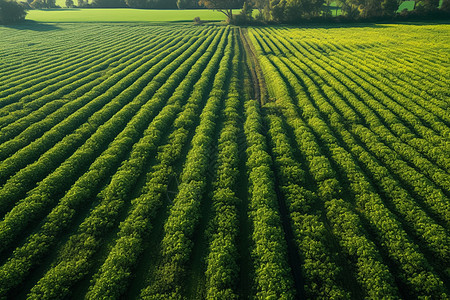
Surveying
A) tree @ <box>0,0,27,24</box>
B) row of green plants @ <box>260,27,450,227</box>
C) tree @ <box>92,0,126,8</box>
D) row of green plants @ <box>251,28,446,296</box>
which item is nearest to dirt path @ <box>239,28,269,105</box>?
row of green plants @ <box>260,27,450,227</box>

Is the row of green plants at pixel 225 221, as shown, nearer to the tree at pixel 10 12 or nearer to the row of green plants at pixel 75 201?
the row of green plants at pixel 75 201

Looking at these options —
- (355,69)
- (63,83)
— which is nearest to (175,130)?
(63,83)

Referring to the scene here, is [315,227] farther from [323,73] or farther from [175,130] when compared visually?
[323,73]

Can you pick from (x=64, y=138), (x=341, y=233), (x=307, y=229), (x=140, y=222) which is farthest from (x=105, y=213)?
(x=341, y=233)

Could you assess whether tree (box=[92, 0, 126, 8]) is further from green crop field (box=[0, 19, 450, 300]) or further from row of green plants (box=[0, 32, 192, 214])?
row of green plants (box=[0, 32, 192, 214])

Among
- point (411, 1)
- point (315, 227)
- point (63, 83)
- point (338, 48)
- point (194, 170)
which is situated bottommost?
point (315, 227)

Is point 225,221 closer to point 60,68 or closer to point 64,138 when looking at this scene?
point 64,138
